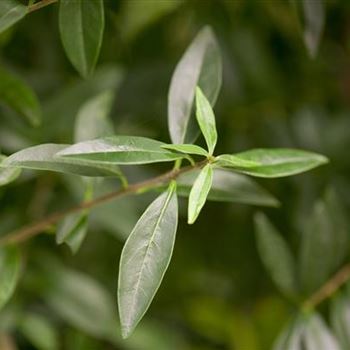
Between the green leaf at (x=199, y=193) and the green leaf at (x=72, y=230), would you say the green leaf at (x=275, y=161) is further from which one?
the green leaf at (x=72, y=230)

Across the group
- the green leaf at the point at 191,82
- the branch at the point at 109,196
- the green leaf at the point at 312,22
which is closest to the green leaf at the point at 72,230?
the branch at the point at 109,196

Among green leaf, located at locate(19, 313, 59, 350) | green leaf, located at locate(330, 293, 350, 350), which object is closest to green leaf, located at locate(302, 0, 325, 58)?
green leaf, located at locate(330, 293, 350, 350)

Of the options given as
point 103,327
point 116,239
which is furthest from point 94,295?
point 116,239

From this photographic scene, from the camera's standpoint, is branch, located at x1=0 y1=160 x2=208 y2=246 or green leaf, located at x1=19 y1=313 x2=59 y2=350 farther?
green leaf, located at x1=19 y1=313 x2=59 y2=350

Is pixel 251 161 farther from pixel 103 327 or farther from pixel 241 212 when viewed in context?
pixel 241 212

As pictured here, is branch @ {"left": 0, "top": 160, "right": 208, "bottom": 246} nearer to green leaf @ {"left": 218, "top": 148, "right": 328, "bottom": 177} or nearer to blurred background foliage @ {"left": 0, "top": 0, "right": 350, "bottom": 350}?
green leaf @ {"left": 218, "top": 148, "right": 328, "bottom": 177}

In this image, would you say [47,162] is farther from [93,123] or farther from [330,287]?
[330,287]
